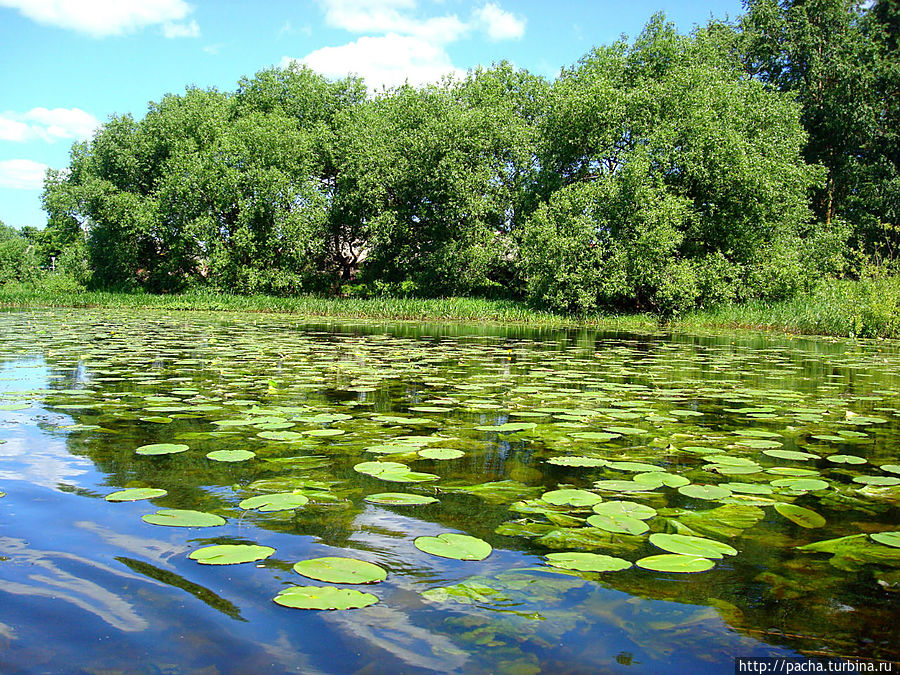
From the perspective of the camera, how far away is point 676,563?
175 cm

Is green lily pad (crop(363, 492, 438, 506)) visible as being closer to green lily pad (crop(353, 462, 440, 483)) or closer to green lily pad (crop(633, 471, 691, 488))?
green lily pad (crop(353, 462, 440, 483))

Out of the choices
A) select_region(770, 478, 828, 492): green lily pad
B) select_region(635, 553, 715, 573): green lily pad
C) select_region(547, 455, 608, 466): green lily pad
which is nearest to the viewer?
select_region(635, 553, 715, 573): green lily pad

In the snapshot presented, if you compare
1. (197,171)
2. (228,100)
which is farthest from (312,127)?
(197,171)

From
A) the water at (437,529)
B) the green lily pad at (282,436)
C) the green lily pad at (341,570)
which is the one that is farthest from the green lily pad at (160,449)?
the green lily pad at (341,570)

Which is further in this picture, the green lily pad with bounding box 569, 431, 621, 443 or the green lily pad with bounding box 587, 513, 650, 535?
the green lily pad with bounding box 569, 431, 621, 443

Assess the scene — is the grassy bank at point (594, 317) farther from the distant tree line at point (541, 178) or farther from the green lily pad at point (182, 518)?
the green lily pad at point (182, 518)

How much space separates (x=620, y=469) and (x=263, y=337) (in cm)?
830

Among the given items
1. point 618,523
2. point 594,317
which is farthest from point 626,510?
Result: point 594,317

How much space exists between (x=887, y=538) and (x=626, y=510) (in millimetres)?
846

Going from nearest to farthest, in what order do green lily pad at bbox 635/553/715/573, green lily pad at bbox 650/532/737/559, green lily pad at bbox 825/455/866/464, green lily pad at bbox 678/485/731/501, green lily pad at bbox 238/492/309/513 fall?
green lily pad at bbox 635/553/715/573 → green lily pad at bbox 650/532/737/559 → green lily pad at bbox 238/492/309/513 → green lily pad at bbox 678/485/731/501 → green lily pad at bbox 825/455/866/464

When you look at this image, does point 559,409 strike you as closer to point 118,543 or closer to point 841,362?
point 118,543

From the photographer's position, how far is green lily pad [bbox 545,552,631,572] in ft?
5.67

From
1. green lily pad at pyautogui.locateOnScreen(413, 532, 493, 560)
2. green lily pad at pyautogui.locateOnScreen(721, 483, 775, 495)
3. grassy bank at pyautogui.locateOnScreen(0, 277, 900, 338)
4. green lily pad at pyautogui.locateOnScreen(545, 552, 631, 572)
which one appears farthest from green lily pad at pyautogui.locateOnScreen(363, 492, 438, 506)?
grassy bank at pyautogui.locateOnScreen(0, 277, 900, 338)

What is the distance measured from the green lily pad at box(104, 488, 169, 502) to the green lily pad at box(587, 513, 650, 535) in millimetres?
1653
